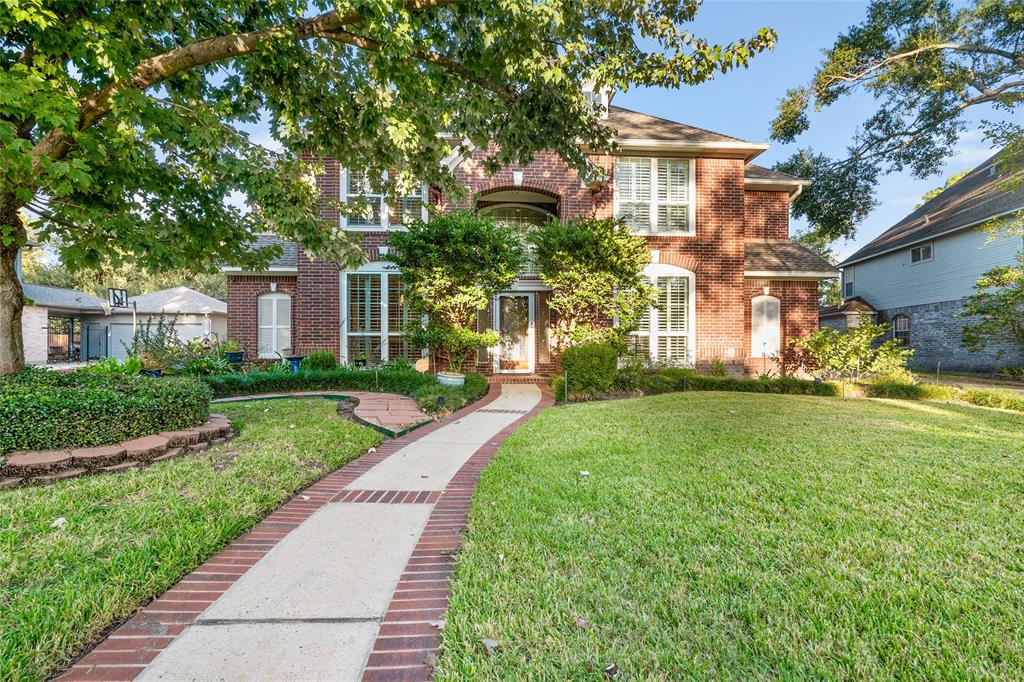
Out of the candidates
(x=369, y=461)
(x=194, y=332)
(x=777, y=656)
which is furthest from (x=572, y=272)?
(x=194, y=332)

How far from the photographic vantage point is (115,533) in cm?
273

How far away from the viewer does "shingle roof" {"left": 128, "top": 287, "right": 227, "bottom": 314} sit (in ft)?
63.0

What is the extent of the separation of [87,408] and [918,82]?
22861 millimetres

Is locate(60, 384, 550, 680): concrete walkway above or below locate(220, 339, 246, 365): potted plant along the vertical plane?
below

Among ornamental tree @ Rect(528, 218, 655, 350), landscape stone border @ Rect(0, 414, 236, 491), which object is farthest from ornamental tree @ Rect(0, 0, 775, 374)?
ornamental tree @ Rect(528, 218, 655, 350)

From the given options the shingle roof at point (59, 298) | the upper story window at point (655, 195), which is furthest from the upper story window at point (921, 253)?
the shingle roof at point (59, 298)

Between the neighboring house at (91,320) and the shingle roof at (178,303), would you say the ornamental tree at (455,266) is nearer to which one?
the neighboring house at (91,320)

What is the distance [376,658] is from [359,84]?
6.32m

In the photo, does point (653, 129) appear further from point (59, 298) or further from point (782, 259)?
point (59, 298)

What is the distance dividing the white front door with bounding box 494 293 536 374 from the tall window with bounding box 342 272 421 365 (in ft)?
8.05

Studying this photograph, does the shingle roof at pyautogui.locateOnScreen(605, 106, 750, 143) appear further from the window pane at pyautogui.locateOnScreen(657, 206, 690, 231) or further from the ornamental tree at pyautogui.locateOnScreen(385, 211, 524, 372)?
the ornamental tree at pyautogui.locateOnScreen(385, 211, 524, 372)

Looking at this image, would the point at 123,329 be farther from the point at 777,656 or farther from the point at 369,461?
the point at 777,656

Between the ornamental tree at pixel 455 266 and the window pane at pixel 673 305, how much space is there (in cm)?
459

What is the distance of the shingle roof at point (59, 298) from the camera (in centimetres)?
1941
